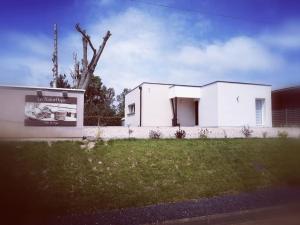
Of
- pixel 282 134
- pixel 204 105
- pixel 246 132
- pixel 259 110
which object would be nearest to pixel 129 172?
pixel 246 132

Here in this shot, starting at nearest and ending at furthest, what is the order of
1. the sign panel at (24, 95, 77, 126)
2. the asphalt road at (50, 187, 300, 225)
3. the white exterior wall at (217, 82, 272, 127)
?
1. the asphalt road at (50, 187, 300, 225)
2. the sign panel at (24, 95, 77, 126)
3. the white exterior wall at (217, 82, 272, 127)

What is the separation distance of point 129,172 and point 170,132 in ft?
27.1

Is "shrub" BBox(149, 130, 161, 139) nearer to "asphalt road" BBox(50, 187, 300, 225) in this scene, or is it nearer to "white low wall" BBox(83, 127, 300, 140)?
"white low wall" BBox(83, 127, 300, 140)

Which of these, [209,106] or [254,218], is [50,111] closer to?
[254,218]

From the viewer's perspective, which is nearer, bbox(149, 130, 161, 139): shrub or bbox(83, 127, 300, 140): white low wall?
bbox(83, 127, 300, 140): white low wall

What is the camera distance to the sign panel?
49.1 ft

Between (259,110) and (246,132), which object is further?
(259,110)

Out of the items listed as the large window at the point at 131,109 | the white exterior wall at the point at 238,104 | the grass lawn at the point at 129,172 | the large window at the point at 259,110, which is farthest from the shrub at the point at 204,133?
the large window at the point at 131,109

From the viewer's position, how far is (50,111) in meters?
15.5

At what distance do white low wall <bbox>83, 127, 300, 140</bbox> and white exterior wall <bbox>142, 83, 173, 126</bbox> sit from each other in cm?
584

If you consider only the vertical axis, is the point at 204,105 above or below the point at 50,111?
above

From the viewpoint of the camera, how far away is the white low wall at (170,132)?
1778cm

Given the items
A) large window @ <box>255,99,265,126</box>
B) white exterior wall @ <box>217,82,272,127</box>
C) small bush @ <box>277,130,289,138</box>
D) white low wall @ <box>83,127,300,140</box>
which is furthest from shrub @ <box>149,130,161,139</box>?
large window @ <box>255,99,265,126</box>

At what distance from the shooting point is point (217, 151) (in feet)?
51.2
